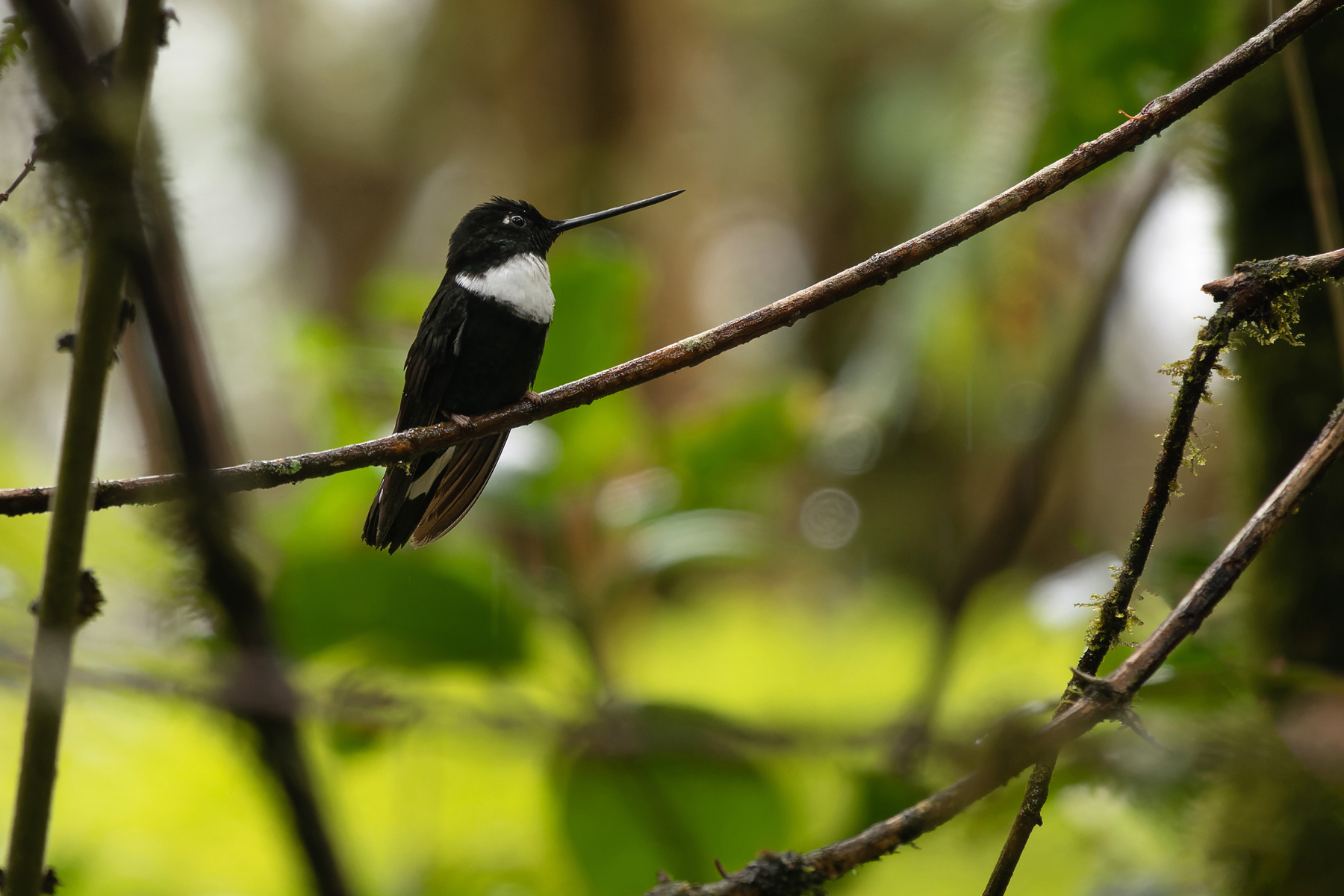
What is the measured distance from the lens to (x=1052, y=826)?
238 centimetres

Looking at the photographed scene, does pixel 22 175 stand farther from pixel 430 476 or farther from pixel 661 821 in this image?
pixel 661 821

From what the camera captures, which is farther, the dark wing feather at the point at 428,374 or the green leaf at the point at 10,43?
the dark wing feather at the point at 428,374

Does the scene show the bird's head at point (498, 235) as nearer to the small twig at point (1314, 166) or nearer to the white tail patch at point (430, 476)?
the white tail patch at point (430, 476)

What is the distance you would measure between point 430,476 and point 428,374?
0.23 m

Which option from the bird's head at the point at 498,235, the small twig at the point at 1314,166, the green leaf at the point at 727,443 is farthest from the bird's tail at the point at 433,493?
the small twig at the point at 1314,166

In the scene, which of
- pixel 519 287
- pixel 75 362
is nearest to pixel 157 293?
pixel 75 362

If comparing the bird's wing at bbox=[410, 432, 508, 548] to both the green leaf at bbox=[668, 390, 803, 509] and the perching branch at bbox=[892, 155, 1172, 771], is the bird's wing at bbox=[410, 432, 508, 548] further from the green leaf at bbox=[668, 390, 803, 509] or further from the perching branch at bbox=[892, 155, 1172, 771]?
the perching branch at bbox=[892, 155, 1172, 771]

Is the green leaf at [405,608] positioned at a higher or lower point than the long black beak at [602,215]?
lower

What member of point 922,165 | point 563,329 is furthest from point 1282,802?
point 922,165

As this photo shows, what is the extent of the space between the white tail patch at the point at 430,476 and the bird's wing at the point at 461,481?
0.02 meters

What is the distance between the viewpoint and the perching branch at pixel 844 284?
A: 1003mm

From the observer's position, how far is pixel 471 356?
225cm

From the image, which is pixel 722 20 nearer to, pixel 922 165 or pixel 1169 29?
pixel 922 165

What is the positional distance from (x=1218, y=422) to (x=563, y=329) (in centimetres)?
177
